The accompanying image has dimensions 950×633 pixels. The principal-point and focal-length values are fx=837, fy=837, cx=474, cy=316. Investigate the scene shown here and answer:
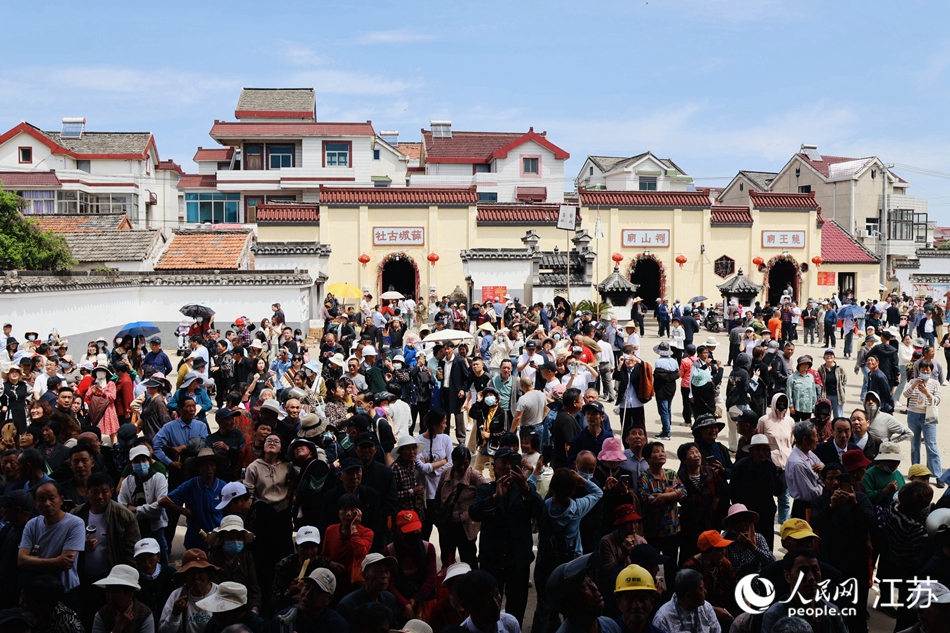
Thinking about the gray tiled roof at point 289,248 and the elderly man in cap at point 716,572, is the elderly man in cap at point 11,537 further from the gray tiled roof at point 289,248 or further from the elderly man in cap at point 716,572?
the gray tiled roof at point 289,248

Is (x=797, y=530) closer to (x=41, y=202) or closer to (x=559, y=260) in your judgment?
(x=559, y=260)

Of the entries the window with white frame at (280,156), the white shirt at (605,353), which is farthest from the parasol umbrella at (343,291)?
the window with white frame at (280,156)

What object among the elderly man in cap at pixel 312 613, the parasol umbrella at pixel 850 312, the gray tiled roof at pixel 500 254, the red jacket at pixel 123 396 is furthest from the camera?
the gray tiled roof at pixel 500 254

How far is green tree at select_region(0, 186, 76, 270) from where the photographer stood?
82.1 feet

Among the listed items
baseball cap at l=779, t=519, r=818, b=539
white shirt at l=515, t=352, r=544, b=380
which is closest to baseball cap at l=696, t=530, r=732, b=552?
baseball cap at l=779, t=519, r=818, b=539

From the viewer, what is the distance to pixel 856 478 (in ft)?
21.6

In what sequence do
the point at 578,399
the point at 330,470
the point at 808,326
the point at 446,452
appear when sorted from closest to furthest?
the point at 330,470 → the point at 446,452 → the point at 578,399 → the point at 808,326

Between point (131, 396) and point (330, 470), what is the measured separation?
519 cm

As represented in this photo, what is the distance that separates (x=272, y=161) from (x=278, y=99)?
4.42 m

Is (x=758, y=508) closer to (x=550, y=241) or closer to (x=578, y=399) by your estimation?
(x=578, y=399)

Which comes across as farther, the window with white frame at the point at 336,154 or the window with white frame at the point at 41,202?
the window with white frame at the point at 336,154

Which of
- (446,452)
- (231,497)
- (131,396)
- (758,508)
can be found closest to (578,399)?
(446,452)

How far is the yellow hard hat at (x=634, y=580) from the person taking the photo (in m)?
4.40

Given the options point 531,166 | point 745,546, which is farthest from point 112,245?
point 745,546
